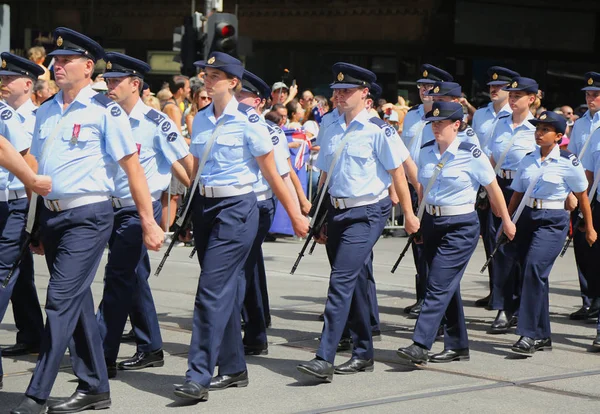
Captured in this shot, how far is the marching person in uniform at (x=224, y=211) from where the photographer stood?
6.95 meters

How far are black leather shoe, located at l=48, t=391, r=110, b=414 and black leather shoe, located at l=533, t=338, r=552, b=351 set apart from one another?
3.46 m

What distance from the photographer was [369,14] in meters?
23.9

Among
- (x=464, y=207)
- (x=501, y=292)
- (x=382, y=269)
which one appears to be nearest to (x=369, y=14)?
(x=382, y=269)

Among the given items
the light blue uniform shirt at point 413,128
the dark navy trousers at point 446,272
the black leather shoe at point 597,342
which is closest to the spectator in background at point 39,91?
the light blue uniform shirt at point 413,128

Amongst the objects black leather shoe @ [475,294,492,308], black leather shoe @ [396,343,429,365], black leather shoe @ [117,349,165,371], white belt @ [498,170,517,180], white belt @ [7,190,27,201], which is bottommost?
black leather shoe @ [475,294,492,308]

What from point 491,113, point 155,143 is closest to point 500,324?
point 491,113

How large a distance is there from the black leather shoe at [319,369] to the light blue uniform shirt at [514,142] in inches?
149

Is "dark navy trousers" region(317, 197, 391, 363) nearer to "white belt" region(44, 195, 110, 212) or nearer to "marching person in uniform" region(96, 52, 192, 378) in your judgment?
"marching person in uniform" region(96, 52, 192, 378)

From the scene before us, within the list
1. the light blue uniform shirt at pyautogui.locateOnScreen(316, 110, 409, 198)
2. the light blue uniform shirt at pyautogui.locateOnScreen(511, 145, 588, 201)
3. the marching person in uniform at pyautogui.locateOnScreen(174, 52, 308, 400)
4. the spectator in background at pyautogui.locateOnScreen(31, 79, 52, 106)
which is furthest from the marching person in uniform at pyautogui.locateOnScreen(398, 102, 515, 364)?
the spectator in background at pyautogui.locateOnScreen(31, 79, 52, 106)

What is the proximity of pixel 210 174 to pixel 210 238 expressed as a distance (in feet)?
1.26

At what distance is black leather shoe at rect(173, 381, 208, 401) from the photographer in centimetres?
669

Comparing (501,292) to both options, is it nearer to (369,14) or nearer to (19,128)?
(19,128)

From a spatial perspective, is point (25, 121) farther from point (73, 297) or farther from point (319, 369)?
point (319, 369)

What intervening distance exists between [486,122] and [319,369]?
178 inches
